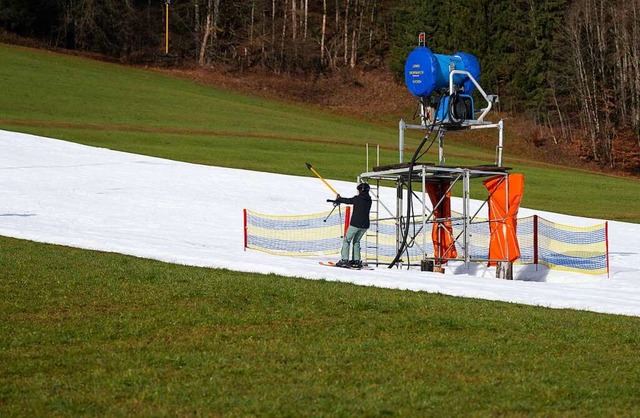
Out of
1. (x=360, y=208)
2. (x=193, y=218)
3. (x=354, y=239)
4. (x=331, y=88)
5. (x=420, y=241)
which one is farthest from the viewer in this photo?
(x=331, y=88)

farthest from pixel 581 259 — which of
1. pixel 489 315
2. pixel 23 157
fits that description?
pixel 23 157

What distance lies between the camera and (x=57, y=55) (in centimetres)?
7225

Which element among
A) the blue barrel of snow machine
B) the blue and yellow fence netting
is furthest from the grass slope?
the blue barrel of snow machine

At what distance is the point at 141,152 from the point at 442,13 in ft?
148

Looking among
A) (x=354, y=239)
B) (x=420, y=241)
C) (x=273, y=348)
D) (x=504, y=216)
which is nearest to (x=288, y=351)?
(x=273, y=348)

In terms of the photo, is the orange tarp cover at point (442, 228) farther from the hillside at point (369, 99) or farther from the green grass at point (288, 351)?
the hillside at point (369, 99)

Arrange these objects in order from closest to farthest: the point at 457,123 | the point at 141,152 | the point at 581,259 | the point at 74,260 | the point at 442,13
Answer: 1. the point at 74,260
2. the point at 457,123
3. the point at 581,259
4. the point at 141,152
5. the point at 442,13

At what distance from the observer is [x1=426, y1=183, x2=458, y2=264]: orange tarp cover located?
21.8 m

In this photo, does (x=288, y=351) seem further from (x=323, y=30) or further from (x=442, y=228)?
(x=323, y=30)

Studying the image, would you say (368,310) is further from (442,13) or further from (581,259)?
(442,13)

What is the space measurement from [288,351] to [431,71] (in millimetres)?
11979

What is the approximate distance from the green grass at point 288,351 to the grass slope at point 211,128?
21.5 m

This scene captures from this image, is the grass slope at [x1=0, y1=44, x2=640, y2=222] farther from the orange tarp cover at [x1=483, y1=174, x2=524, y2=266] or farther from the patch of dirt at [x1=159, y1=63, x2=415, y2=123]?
the orange tarp cover at [x1=483, y1=174, x2=524, y2=266]

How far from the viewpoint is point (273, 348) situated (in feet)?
34.3
